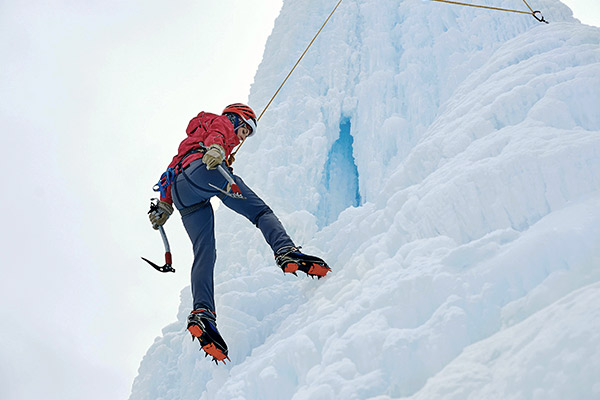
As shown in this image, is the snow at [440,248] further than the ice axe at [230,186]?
No

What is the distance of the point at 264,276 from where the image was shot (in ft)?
11.1

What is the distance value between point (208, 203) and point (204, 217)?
107 mm

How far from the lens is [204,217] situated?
3.05 meters

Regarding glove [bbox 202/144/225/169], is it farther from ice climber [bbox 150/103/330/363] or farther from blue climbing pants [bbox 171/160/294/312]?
blue climbing pants [bbox 171/160/294/312]

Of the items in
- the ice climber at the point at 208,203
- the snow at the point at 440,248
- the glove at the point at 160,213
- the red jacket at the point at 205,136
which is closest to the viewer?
the snow at the point at 440,248

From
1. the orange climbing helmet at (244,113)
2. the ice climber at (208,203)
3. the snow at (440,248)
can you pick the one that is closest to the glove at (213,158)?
the ice climber at (208,203)

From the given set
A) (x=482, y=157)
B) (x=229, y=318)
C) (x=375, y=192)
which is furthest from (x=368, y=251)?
(x=375, y=192)

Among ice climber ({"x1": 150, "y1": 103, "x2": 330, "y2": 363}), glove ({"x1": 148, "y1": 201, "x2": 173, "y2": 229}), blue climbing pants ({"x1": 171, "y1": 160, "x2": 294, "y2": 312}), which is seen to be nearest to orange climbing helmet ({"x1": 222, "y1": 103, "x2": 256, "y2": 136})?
ice climber ({"x1": 150, "y1": 103, "x2": 330, "y2": 363})

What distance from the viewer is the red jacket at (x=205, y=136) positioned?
3.00m

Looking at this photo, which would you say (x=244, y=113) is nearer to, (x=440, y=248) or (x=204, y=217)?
(x=204, y=217)

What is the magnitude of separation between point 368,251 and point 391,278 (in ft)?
1.40

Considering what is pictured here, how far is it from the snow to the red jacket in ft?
2.86

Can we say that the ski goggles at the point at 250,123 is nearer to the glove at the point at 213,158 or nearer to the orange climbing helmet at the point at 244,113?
the orange climbing helmet at the point at 244,113

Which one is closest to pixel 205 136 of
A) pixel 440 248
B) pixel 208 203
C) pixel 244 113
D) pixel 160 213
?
pixel 244 113
